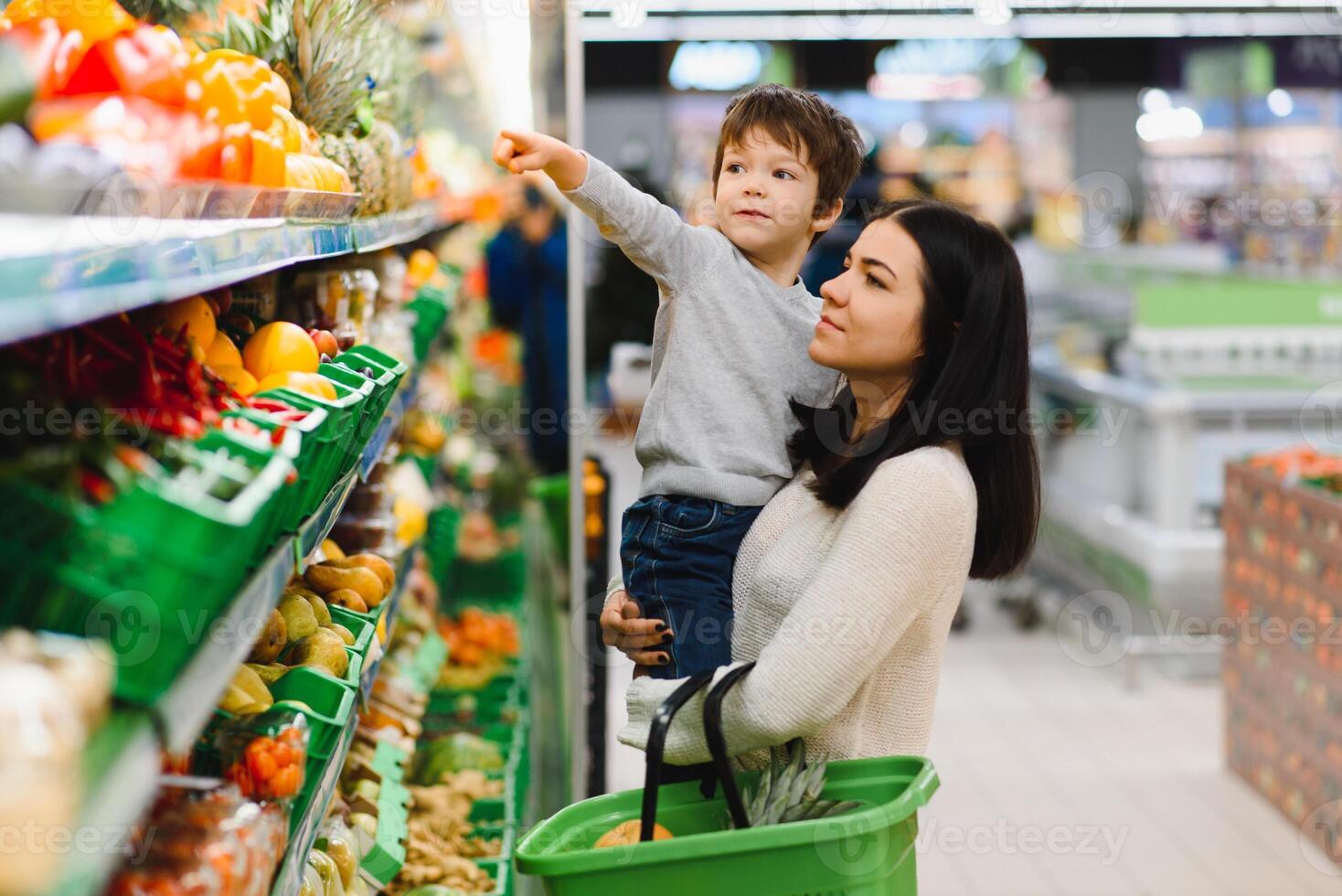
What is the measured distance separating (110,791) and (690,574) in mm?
1244

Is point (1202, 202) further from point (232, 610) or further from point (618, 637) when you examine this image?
point (232, 610)

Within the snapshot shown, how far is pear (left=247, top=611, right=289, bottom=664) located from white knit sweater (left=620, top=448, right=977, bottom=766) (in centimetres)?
46

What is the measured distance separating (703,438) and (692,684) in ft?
1.70

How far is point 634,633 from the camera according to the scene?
207cm

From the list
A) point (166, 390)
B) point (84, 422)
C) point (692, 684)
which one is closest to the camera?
point (84, 422)

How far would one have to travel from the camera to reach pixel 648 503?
7.02ft

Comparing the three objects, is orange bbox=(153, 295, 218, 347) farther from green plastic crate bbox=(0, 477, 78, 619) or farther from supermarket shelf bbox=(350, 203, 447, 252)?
green plastic crate bbox=(0, 477, 78, 619)

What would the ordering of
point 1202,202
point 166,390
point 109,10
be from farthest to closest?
point 1202,202, point 109,10, point 166,390

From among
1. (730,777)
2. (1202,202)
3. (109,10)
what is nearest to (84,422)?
(109,10)

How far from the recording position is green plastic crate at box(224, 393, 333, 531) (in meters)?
1.26

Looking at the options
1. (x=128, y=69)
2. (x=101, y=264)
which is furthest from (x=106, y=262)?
(x=128, y=69)

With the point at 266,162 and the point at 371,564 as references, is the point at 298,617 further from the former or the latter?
the point at 266,162

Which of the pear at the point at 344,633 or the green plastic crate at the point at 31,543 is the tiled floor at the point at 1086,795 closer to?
the pear at the point at 344,633

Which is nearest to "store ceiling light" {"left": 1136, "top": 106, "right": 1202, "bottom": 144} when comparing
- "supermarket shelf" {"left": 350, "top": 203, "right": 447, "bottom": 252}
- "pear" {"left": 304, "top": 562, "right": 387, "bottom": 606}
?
"supermarket shelf" {"left": 350, "top": 203, "right": 447, "bottom": 252}
